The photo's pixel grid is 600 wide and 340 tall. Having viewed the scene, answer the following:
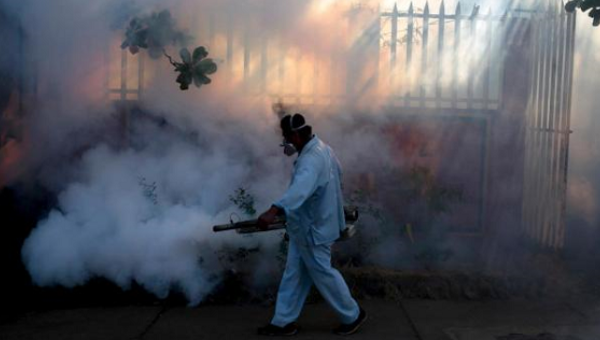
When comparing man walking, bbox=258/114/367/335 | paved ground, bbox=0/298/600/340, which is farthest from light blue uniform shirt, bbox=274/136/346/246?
paved ground, bbox=0/298/600/340

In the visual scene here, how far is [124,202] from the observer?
6.22m

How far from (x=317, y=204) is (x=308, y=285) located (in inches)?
24.4

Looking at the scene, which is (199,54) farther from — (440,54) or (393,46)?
(440,54)

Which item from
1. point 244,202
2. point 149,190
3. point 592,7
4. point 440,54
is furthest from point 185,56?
point 592,7

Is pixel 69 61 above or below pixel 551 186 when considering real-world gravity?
above

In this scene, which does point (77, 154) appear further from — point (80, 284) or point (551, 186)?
point (551, 186)

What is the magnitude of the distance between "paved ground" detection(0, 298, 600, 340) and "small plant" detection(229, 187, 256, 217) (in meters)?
0.88

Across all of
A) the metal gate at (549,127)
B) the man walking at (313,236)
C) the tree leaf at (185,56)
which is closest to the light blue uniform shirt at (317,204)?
the man walking at (313,236)

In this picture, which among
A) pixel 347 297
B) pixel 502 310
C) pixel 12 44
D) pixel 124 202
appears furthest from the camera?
pixel 12 44

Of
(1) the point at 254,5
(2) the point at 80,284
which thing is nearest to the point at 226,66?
(1) the point at 254,5

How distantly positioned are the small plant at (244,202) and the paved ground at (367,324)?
0.88 m

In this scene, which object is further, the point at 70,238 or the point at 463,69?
the point at 463,69

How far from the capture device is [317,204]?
5020 millimetres

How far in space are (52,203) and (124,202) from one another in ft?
3.37
